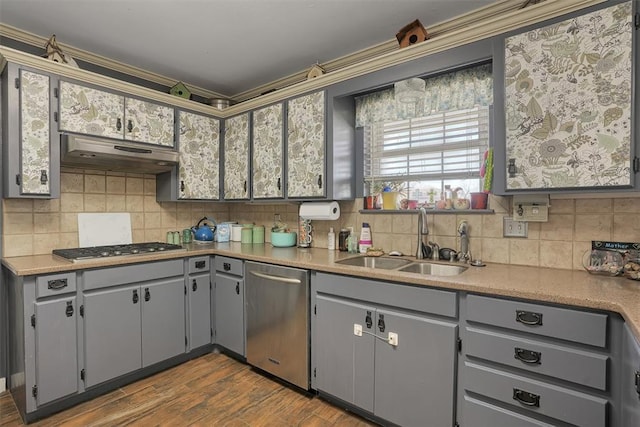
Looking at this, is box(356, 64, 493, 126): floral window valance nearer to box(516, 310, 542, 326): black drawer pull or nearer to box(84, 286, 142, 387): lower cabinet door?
box(516, 310, 542, 326): black drawer pull

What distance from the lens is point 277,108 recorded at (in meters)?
2.73

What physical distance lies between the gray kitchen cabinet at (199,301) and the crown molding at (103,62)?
5.59 feet

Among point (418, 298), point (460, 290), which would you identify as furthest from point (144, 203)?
point (460, 290)

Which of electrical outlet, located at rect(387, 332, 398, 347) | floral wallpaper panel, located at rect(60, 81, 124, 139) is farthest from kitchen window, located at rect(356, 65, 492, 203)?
floral wallpaper panel, located at rect(60, 81, 124, 139)

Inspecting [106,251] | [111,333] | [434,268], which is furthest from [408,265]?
[106,251]

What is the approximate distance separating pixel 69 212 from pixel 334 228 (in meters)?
2.07

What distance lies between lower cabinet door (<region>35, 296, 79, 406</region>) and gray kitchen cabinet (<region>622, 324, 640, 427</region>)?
8.66 ft

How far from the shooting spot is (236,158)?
10.2 ft

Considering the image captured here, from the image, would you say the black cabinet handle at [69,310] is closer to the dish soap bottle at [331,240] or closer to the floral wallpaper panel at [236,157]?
the floral wallpaper panel at [236,157]

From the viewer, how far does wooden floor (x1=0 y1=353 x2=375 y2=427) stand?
1872 mm

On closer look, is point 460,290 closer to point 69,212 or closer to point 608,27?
point 608,27

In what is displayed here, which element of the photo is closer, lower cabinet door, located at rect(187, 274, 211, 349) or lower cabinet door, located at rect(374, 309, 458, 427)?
lower cabinet door, located at rect(374, 309, 458, 427)

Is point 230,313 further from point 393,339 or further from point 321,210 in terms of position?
point 393,339

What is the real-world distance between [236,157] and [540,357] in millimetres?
2687
